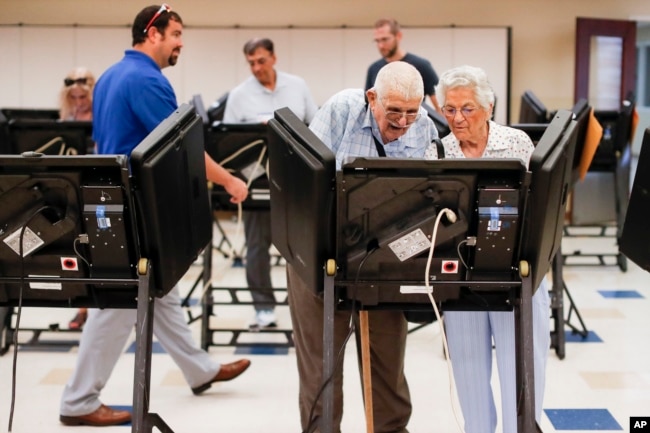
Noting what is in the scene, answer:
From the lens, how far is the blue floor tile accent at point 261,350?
178 inches

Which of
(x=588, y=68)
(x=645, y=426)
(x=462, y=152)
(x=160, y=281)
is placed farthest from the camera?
(x=588, y=68)

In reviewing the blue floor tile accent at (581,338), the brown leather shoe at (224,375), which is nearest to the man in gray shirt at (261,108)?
the brown leather shoe at (224,375)

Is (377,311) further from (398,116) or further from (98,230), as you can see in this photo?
(98,230)

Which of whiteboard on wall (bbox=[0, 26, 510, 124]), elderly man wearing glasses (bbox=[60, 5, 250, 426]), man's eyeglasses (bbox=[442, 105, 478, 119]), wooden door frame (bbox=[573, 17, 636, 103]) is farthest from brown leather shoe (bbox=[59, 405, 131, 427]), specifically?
wooden door frame (bbox=[573, 17, 636, 103])

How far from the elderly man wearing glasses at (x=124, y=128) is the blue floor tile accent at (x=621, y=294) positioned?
3.10 meters

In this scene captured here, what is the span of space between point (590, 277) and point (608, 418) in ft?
9.20

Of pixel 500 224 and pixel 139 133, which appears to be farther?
pixel 139 133

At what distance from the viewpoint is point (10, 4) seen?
945 centimetres

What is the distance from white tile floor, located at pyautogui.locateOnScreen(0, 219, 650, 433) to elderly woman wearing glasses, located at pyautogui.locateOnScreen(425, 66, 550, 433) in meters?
0.78

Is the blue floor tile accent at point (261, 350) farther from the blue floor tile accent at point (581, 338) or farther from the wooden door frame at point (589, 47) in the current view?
the wooden door frame at point (589, 47)

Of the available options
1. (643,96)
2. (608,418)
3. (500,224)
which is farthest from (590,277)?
(643,96)

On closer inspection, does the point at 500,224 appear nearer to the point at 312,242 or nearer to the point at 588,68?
the point at 312,242

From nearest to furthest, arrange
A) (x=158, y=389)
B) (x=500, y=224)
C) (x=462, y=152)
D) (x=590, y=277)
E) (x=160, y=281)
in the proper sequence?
(x=500, y=224) < (x=160, y=281) < (x=462, y=152) < (x=158, y=389) < (x=590, y=277)

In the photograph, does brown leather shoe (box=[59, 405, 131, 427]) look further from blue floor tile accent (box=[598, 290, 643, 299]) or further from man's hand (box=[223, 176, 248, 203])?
blue floor tile accent (box=[598, 290, 643, 299])
